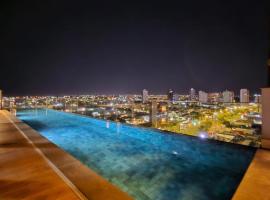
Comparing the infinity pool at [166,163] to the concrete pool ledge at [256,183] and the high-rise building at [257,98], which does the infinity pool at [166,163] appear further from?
the high-rise building at [257,98]

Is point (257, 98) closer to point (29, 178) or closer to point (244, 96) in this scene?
point (244, 96)

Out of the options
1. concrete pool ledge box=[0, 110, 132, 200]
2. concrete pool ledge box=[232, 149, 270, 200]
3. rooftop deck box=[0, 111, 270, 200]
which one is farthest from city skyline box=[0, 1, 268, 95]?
concrete pool ledge box=[0, 110, 132, 200]

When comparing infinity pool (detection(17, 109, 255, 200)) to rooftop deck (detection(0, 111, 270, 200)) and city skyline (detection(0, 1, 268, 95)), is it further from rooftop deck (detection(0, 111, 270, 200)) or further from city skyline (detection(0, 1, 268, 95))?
city skyline (detection(0, 1, 268, 95))

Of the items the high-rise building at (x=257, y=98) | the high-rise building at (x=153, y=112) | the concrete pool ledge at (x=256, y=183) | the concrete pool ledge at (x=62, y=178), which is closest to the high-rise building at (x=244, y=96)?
the high-rise building at (x=257, y=98)

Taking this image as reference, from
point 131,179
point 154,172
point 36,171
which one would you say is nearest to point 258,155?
point 154,172

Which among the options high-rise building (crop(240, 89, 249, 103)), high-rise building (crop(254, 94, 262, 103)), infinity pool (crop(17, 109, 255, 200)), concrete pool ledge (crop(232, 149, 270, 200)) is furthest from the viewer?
high-rise building (crop(240, 89, 249, 103))

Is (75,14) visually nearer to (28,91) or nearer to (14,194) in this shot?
(14,194)
